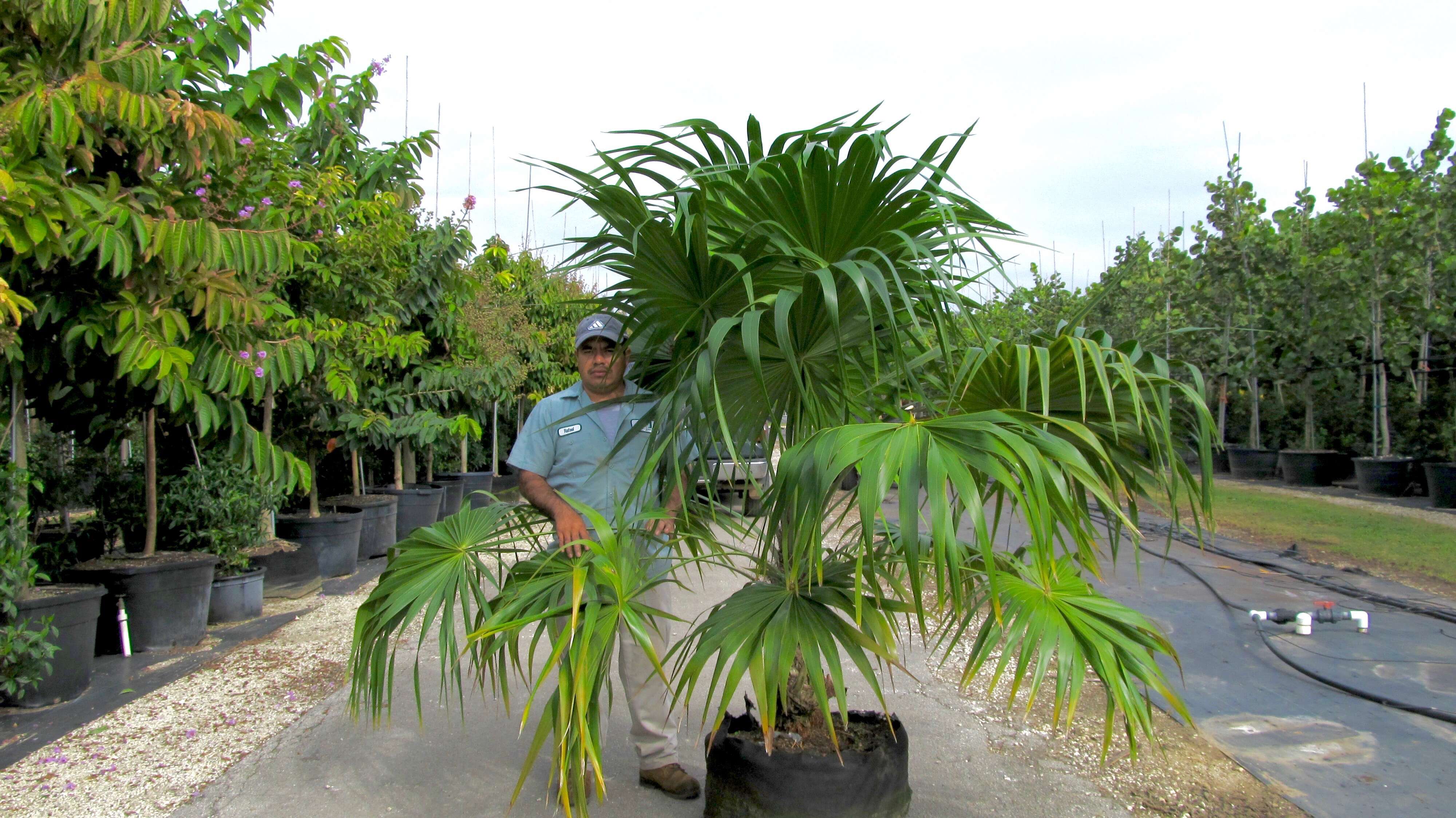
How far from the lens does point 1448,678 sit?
5.04 meters

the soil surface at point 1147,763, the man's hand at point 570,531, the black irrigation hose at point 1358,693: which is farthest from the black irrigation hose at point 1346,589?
the man's hand at point 570,531

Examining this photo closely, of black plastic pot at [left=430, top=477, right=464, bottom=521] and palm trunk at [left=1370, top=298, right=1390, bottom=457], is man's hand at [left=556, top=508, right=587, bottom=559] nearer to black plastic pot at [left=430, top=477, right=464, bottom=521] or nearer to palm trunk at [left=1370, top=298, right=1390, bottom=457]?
black plastic pot at [left=430, top=477, right=464, bottom=521]

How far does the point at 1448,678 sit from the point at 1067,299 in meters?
21.7

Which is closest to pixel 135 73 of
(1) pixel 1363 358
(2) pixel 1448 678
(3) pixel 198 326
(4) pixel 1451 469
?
(3) pixel 198 326

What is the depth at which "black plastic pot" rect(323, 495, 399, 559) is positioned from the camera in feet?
Answer: 31.4

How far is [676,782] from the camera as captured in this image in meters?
3.54

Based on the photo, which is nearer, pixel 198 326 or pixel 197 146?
pixel 197 146

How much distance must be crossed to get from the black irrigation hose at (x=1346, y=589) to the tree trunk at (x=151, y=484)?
20.8 feet

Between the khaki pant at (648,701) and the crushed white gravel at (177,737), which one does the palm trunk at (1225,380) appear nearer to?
the khaki pant at (648,701)

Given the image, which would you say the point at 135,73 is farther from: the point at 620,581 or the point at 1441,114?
the point at 1441,114

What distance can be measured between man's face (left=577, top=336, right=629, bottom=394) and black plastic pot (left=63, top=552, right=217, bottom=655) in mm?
3665

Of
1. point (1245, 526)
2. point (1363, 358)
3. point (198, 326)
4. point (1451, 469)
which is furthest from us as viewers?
point (1363, 358)

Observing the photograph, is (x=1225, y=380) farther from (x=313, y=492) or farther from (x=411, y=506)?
(x=313, y=492)

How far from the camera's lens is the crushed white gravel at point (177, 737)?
11.8 ft
